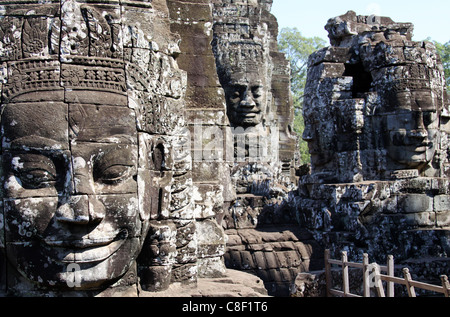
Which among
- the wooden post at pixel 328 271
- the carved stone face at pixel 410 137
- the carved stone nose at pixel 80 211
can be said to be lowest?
the wooden post at pixel 328 271

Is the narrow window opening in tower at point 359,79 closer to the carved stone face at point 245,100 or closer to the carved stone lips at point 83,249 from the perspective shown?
the carved stone face at point 245,100

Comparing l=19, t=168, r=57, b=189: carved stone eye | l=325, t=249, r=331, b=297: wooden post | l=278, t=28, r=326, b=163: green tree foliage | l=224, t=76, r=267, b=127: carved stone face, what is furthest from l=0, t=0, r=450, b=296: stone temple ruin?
l=278, t=28, r=326, b=163: green tree foliage

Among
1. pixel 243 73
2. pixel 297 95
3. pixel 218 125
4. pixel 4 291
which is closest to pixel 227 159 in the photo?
pixel 218 125

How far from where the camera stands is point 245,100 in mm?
13836

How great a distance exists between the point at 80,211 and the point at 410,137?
710cm

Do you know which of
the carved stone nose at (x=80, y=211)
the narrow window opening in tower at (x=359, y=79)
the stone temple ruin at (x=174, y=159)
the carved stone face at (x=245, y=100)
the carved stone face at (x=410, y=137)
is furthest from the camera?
the carved stone face at (x=245, y=100)

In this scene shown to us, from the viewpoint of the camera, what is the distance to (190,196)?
4938 millimetres

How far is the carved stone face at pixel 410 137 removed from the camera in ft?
32.2

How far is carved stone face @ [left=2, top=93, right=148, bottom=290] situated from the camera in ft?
13.1

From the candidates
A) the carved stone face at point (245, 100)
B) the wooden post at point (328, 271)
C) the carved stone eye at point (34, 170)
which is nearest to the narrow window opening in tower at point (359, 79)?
the carved stone face at point (245, 100)

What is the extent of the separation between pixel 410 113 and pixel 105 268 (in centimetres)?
699

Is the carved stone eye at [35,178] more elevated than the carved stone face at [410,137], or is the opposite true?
the carved stone face at [410,137]

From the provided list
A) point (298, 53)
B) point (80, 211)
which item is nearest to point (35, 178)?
point (80, 211)

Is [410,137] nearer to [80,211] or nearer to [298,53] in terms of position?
[80,211]
